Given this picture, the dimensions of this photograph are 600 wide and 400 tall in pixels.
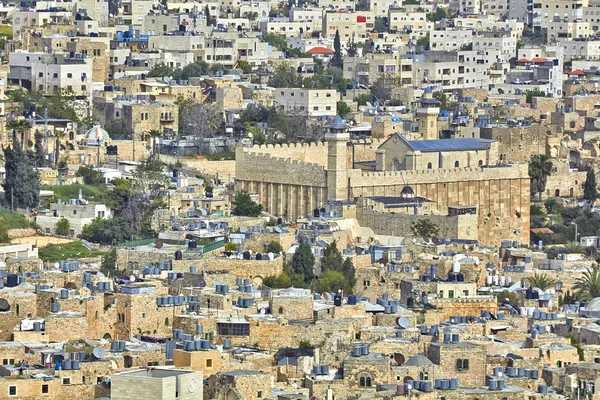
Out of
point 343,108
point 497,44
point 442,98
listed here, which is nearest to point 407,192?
point 343,108

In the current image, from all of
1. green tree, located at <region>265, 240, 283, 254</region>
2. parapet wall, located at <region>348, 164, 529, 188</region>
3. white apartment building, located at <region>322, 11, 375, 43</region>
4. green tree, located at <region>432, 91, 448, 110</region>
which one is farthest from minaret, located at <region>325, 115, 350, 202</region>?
white apartment building, located at <region>322, 11, 375, 43</region>

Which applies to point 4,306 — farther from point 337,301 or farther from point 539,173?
point 539,173

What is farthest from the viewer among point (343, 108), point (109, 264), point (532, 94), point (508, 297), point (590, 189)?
point (532, 94)

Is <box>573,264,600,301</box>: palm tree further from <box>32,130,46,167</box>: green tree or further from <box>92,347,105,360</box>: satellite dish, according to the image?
<box>32,130,46,167</box>: green tree

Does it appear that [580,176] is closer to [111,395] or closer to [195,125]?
[195,125]

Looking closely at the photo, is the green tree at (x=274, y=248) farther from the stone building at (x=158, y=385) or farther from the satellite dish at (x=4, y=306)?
the stone building at (x=158, y=385)
